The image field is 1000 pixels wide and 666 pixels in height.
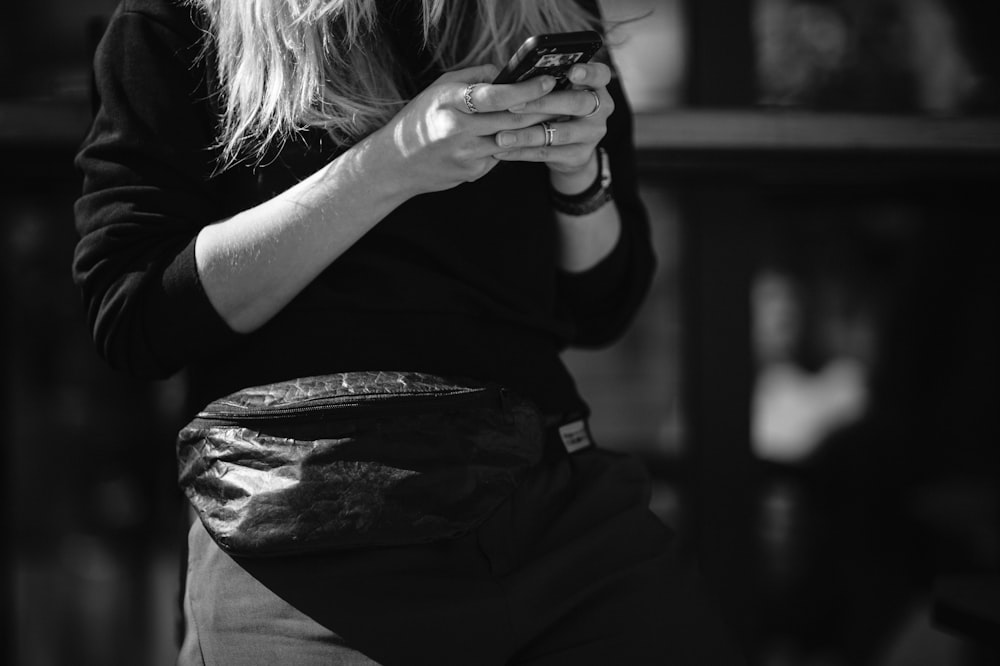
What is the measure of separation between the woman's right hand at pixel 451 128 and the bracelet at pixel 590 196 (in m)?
0.20

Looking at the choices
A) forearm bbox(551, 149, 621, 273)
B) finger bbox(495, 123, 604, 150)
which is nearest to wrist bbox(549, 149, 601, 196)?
forearm bbox(551, 149, 621, 273)

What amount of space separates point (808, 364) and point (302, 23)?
62.7 inches

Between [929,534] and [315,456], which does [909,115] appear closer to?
[929,534]

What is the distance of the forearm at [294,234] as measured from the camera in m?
0.90

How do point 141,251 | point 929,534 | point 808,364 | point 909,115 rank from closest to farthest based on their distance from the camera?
point 141,251 → point 909,115 → point 929,534 → point 808,364

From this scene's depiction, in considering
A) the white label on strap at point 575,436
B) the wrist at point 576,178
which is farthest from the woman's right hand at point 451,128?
the white label on strap at point 575,436

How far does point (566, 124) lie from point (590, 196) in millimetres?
170

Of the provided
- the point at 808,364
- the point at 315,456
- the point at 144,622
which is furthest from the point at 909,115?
the point at 144,622

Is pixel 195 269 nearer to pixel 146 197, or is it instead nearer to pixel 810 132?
pixel 146 197

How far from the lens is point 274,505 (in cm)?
83

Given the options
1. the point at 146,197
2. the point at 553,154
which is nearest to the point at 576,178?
the point at 553,154

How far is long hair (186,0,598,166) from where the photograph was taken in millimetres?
936

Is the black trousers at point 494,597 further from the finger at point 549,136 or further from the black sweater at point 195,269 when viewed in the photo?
the finger at point 549,136

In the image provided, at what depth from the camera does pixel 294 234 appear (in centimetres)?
90
